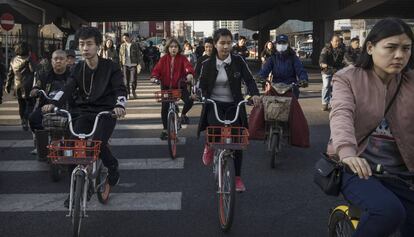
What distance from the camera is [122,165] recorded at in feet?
24.7

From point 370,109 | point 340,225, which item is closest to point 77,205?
point 340,225

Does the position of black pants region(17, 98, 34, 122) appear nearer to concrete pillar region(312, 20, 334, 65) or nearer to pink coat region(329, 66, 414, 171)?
pink coat region(329, 66, 414, 171)

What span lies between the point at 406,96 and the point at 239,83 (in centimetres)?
313

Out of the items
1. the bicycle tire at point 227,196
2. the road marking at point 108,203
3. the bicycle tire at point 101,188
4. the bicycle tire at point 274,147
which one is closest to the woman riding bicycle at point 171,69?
the bicycle tire at point 274,147

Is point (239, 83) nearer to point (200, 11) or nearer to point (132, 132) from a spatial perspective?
point (132, 132)

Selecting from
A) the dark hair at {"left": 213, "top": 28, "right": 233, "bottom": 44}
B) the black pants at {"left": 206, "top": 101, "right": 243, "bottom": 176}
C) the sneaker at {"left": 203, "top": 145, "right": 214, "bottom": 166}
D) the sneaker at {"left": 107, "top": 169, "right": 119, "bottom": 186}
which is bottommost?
the sneaker at {"left": 107, "top": 169, "right": 119, "bottom": 186}

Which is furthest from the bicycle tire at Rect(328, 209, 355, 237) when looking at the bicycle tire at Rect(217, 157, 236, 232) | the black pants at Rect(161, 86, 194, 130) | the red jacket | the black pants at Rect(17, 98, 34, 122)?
the black pants at Rect(17, 98, 34, 122)

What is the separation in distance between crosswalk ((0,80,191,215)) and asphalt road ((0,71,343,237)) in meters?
0.01

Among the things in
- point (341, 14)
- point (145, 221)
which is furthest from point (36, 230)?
point (341, 14)

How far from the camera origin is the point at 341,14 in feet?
109

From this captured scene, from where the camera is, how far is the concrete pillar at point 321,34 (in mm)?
37062

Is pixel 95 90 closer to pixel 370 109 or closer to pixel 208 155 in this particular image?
pixel 208 155

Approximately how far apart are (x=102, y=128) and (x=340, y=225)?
249 centimetres

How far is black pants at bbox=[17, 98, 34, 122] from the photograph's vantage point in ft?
34.0
